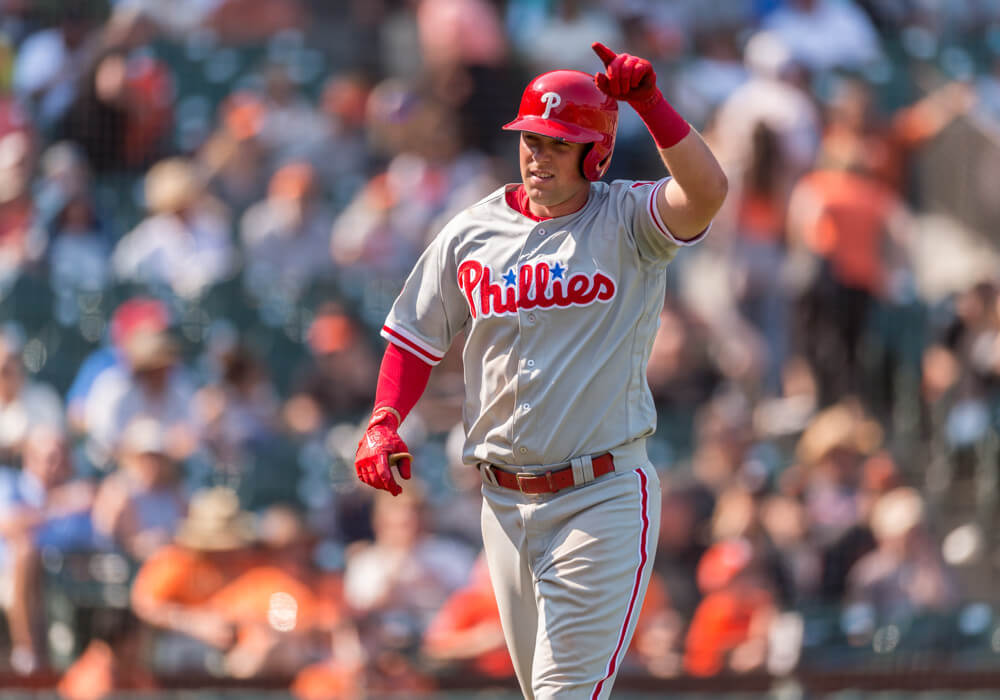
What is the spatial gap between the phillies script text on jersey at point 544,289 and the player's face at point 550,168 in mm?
170

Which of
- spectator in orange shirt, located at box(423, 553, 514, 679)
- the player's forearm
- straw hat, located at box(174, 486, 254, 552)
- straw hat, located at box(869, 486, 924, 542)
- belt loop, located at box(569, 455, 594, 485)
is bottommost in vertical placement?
spectator in orange shirt, located at box(423, 553, 514, 679)

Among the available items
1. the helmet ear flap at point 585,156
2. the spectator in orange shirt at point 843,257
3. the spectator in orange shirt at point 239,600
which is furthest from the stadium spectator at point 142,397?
the helmet ear flap at point 585,156

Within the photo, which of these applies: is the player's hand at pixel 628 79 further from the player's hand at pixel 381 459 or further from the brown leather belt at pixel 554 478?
the player's hand at pixel 381 459

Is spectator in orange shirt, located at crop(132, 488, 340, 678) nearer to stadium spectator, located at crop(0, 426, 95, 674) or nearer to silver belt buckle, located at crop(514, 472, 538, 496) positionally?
stadium spectator, located at crop(0, 426, 95, 674)

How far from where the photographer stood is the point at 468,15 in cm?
819

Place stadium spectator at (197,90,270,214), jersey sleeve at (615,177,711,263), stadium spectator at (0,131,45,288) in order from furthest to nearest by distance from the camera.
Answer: stadium spectator at (197,90,270,214) → stadium spectator at (0,131,45,288) → jersey sleeve at (615,177,711,263)

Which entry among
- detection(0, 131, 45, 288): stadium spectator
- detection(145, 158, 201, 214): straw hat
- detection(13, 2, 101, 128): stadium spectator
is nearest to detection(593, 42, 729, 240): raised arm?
detection(145, 158, 201, 214): straw hat

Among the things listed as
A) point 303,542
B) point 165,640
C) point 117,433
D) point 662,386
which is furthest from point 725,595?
point 117,433

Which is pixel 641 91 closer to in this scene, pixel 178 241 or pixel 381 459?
pixel 381 459

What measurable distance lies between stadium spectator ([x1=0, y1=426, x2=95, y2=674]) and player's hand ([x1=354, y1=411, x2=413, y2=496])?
360 cm

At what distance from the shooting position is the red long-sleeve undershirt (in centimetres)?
368

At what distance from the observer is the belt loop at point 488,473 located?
3.61 meters

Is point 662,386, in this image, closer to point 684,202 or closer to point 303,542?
point 303,542

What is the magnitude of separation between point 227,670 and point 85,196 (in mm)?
2799
